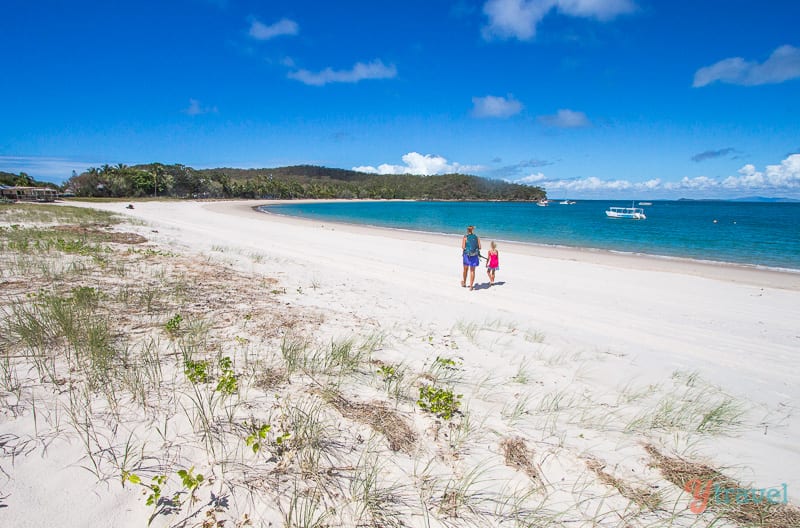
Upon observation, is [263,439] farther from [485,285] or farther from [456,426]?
[485,285]

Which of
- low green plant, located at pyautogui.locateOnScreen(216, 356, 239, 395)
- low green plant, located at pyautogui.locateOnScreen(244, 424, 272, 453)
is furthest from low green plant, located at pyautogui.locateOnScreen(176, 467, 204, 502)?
low green plant, located at pyautogui.locateOnScreen(216, 356, 239, 395)

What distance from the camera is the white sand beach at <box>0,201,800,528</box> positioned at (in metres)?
2.32

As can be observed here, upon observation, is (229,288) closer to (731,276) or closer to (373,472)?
(373,472)

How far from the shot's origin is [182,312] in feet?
18.9

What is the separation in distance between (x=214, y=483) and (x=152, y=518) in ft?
1.17

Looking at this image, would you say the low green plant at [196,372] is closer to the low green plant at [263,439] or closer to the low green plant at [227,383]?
the low green plant at [227,383]

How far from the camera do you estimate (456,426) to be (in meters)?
3.36

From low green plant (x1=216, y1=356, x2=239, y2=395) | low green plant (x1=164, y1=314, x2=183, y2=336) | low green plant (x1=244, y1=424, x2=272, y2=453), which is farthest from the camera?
low green plant (x1=164, y1=314, x2=183, y2=336)

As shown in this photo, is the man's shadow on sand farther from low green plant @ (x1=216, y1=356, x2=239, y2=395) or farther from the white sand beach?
low green plant @ (x1=216, y1=356, x2=239, y2=395)

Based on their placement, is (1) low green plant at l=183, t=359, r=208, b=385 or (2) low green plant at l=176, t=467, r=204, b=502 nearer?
(2) low green plant at l=176, t=467, r=204, b=502

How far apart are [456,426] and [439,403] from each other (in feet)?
0.94

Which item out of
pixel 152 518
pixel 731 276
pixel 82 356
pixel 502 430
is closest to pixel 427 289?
→ pixel 502 430

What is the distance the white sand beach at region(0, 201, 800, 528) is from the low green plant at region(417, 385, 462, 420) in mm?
86

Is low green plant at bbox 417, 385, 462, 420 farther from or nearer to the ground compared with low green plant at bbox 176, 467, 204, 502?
nearer to the ground
